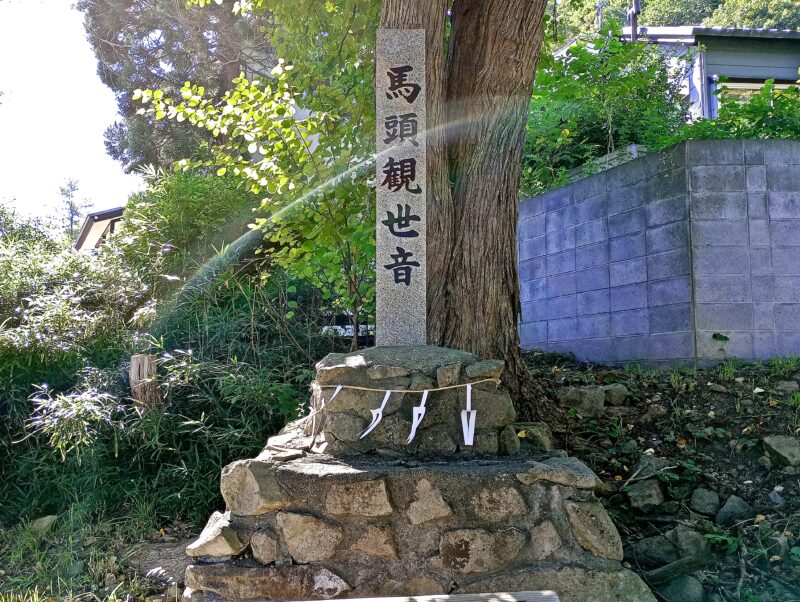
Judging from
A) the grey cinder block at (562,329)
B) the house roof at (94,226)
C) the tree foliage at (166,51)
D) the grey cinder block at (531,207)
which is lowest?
the grey cinder block at (562,329)

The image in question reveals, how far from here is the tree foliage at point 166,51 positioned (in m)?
13.1

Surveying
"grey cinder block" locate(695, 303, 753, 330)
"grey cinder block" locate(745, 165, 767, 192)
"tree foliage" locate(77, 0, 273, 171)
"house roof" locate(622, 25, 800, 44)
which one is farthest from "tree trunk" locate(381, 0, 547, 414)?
"house roof" locate(622, 25, 800, 44)

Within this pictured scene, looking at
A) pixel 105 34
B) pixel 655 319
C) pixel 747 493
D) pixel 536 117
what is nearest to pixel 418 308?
pixel 747 493

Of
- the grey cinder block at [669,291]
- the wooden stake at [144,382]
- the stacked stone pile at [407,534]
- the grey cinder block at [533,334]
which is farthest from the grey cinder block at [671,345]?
the wooden stake at [144,382]

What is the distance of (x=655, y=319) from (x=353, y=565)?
4.11m

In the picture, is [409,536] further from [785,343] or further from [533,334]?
[533,334]

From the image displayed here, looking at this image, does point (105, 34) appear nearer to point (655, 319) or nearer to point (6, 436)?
point (6, 436)

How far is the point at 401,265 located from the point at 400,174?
0.59m

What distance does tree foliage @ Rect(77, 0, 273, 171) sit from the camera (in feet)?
43.0

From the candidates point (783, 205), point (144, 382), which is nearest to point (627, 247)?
point (783, 205)

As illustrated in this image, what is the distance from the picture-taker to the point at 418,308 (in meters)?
4.42

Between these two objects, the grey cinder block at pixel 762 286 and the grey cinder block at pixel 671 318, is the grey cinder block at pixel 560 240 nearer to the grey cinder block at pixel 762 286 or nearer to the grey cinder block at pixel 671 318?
the grey cinder block at pixel 671 318

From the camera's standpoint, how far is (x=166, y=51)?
13953 millimetres

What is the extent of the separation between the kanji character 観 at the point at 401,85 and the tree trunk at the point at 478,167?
0.15 meters
